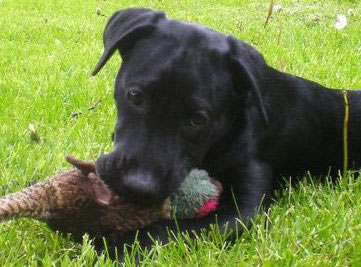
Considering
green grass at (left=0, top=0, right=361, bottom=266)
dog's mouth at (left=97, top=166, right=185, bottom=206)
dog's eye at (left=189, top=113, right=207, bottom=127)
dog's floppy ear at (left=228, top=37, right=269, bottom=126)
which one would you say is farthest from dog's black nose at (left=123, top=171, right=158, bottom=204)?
dog's floppy ear at (left=228, top=37, right=269, bottom=126)

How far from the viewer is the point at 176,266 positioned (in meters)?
2.28

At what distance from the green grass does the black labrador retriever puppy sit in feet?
0.63

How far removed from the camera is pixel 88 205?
2449mm

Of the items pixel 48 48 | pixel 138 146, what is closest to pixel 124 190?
pixel 138 146

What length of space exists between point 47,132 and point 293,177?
150 cm

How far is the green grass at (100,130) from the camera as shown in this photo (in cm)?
236

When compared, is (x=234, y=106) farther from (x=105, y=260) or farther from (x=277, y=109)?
(x=105, y=260)

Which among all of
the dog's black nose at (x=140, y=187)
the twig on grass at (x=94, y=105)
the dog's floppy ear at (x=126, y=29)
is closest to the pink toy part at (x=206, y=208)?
the dog's black nose at (x=140, y=187)

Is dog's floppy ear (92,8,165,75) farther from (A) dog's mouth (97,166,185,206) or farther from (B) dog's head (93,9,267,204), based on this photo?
(A) dog's mouth (97,166,185,206)

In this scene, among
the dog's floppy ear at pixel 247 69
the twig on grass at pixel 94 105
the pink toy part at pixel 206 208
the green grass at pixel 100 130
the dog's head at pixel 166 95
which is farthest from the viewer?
the twig on grass at pixel 94 105

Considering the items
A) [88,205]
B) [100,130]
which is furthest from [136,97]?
[100,130]

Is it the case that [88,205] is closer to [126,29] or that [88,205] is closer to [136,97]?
[136,97]

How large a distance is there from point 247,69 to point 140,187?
80cm

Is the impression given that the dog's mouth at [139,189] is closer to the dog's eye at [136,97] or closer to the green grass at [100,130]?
the green grass at [100,130]
